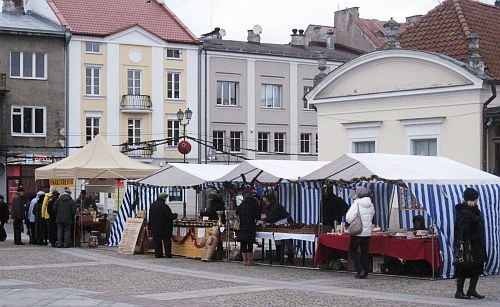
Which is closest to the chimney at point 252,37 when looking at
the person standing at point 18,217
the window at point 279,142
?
the window at point 279,142

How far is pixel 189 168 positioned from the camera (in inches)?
990

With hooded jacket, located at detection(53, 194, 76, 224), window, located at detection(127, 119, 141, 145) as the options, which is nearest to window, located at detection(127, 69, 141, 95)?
window, located at detection(127, 119, 141, 145)

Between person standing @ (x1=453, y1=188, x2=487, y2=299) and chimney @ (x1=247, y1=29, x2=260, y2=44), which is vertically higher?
chimney @ (x1=247, y1=29, x2=260, y2=44)

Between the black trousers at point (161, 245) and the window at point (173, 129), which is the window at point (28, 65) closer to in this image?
the window at point (173, 129)

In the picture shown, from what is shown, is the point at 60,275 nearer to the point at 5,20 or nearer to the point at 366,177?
the point at 366,177

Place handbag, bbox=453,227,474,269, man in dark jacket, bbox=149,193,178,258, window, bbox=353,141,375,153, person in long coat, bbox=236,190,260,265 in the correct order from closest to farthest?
handbag, bbox=453,227,474,269, person in long coat, bbox=236,190,260,265, man in dark jacket, bbox=149,193,178,258, window, bbox=353,141,375,153

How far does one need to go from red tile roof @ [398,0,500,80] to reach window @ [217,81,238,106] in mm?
24623

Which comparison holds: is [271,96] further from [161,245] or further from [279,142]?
[161,245]

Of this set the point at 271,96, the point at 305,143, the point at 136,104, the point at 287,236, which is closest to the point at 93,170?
the point at 287,236

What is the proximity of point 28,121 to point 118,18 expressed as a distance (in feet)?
27.8

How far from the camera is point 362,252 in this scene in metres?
18.4

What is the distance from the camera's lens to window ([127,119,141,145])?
2079 inches

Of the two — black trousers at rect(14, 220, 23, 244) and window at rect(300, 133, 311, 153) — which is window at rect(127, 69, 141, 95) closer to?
window at rect(300, 133, 311, 153)

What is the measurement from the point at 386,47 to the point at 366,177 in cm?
1082
